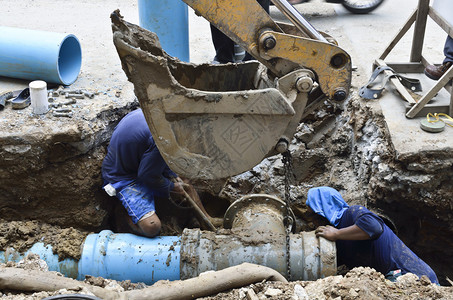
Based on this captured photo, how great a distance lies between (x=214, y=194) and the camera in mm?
5379

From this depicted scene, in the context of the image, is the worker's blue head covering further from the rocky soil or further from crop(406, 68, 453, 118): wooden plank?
crop(406, 68, 453, 118): wooden plank

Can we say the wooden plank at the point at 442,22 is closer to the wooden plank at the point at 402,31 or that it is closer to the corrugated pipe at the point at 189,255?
the wooden plank at the point at 402,31

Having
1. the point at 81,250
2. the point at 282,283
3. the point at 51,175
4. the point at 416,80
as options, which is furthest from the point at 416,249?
the point at 51,175

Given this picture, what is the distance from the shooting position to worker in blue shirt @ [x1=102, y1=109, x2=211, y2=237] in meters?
4.27

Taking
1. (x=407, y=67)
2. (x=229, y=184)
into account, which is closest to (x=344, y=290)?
(x=229, y=184)

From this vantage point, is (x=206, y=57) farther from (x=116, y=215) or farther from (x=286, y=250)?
(x=286, y=250)

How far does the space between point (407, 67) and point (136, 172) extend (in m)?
3.39

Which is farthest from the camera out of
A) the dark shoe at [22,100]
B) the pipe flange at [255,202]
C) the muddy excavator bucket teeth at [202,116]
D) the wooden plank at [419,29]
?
the wooden plank at [419,29]

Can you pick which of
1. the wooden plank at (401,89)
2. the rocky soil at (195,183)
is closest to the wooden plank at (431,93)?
the wooden plank at (401,89)

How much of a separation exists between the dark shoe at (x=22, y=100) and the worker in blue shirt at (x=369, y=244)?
9.79 ft

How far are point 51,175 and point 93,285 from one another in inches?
68.0

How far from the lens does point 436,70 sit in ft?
17.6

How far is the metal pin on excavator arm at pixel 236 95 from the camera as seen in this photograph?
3160mm

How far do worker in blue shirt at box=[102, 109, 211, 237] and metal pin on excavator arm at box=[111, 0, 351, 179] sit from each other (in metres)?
0.93
